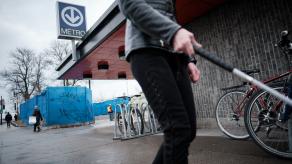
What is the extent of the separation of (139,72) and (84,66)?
420 inches

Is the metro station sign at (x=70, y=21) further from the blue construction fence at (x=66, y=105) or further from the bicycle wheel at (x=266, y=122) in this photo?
the blue construction fence at (x=66, y=105)

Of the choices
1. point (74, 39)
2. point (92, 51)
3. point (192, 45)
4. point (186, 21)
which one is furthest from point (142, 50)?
point (74, 39)

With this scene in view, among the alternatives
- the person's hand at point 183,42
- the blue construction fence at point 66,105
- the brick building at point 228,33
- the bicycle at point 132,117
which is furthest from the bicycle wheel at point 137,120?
the blue construction fence at point 66,105

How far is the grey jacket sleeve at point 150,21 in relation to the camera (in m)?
1.29

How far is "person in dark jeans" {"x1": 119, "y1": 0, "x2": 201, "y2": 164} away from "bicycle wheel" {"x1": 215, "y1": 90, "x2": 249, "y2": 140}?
10.5 ft

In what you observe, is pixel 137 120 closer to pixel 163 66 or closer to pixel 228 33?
pixel 228 33

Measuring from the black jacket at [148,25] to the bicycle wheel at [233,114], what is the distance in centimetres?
326

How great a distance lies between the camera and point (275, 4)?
195 inches

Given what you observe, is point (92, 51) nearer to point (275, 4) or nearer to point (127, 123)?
point (127, 123)

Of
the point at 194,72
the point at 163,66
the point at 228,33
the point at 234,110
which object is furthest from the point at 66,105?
the point at 163,66

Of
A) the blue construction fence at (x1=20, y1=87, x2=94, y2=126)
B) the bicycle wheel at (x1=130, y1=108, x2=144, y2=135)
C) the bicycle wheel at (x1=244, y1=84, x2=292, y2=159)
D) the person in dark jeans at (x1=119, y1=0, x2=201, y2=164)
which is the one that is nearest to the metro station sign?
the bicycle wheel at (x1=130, y1=108, x2=144, y2=135)

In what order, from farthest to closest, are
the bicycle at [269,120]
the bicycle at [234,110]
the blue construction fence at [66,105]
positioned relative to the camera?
the blue construction fence at [66,105]
the bicycle at [234,110]
the bicycle at [269,120]

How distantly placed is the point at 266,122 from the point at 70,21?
8.57 meters

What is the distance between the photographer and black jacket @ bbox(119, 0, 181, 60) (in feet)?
4.27
